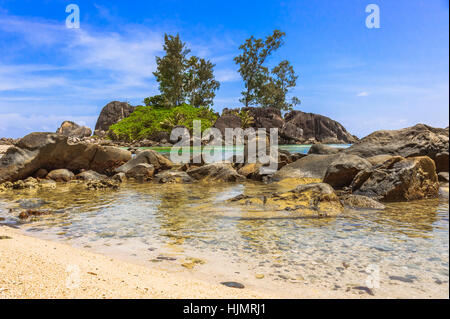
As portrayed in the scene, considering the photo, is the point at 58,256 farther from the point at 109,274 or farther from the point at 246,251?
the point at 246,251

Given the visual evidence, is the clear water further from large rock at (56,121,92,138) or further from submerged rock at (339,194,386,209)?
large rock at (56,121,92,138)

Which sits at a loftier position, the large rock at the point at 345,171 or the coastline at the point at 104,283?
the large rock at the point at 345,171

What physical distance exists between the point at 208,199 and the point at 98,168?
874 centimetres

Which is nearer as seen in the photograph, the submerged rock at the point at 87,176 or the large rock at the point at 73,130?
the submerged rock at the point at 87,176

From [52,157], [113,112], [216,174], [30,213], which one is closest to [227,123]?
[113,112]

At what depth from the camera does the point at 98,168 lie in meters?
15.1

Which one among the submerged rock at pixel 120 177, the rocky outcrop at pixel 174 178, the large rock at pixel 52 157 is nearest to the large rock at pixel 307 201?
the rocky outcrop at pixel 174 178

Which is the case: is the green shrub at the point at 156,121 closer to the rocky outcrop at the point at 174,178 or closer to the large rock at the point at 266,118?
the large rock at the point at 266,118

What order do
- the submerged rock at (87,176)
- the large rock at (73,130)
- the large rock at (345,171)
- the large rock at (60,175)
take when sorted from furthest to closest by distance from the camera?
the large rock at (73,130) → the submerged rock at (87,176) → the large rock at (60,175) → the large rock at (345,171)

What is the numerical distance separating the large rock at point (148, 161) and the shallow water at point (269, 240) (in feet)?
22.9

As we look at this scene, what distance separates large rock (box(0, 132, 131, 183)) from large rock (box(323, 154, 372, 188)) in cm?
1039

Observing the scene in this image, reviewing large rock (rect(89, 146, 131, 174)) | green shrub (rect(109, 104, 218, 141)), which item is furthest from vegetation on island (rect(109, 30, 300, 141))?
Answer: large rock (rect(89, 146, 131, 174))

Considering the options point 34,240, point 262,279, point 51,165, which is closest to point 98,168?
point 51,165

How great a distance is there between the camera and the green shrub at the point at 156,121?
151 ft
